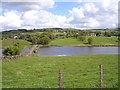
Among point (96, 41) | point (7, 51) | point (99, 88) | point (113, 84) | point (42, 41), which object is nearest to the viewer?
point (99, 88)

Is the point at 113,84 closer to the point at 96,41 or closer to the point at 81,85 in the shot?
the point at 81,85

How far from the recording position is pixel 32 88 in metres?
14.1

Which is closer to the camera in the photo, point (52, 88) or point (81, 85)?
point (52, 88)

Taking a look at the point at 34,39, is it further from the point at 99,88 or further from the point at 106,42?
the point at 99,88

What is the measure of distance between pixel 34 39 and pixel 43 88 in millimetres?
162632

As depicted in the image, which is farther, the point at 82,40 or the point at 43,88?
the point at 82,40

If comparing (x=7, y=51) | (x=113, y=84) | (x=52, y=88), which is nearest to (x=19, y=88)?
(x=52, y=88)

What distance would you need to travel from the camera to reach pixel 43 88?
14.0 m

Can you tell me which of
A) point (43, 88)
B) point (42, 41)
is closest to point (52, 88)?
point (43, 88)

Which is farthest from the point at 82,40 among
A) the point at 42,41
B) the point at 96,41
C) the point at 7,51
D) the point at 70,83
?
the point at 70,83

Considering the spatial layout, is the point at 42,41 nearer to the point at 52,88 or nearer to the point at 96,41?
the point at 96,41

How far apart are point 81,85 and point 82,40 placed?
585ft

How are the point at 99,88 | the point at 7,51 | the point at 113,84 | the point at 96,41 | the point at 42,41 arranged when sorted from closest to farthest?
1. the point at 99,88
2. the point at 113,84
3. the point at 7,51
4. the point at 42,41
5. the point at 96,41

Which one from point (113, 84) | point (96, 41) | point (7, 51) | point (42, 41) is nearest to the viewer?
point (113, 84)
